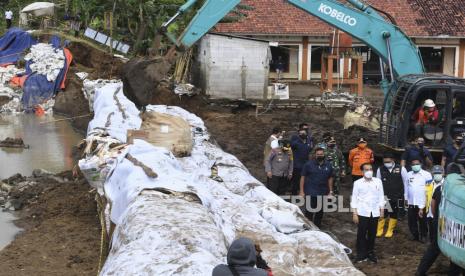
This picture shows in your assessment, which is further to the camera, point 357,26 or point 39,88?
point 39,88

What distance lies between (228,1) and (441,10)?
21.3 metres

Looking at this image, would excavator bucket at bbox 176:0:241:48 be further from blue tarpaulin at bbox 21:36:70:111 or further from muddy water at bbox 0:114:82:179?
blue tarpaulin at bbox 21:36:70:111

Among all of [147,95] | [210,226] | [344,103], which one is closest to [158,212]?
[210,226]

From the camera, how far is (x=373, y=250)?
9953 mm

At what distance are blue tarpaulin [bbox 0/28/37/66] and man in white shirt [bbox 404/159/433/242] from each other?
868 inches

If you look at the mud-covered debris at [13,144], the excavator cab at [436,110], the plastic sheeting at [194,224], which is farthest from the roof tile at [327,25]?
the plastic sheeting at [194,224]

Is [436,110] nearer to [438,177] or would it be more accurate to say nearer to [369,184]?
[438,177]

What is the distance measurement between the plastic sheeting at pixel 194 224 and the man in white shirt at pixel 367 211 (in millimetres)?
970

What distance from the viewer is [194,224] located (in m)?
6.91

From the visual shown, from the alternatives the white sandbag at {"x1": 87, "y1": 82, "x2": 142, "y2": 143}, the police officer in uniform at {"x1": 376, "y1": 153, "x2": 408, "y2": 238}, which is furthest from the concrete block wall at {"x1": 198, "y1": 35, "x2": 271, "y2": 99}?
the police officer in uniform at {"x1": 376, "y1": 153, "x2": 408, "y2": 238}

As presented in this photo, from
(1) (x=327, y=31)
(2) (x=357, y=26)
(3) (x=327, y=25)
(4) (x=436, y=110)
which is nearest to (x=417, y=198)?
(4) (x=436, y=110)

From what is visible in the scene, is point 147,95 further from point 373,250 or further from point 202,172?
point 373,250

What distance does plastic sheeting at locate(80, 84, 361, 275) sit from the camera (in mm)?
6270

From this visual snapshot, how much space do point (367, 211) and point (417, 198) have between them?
1.24 meters
